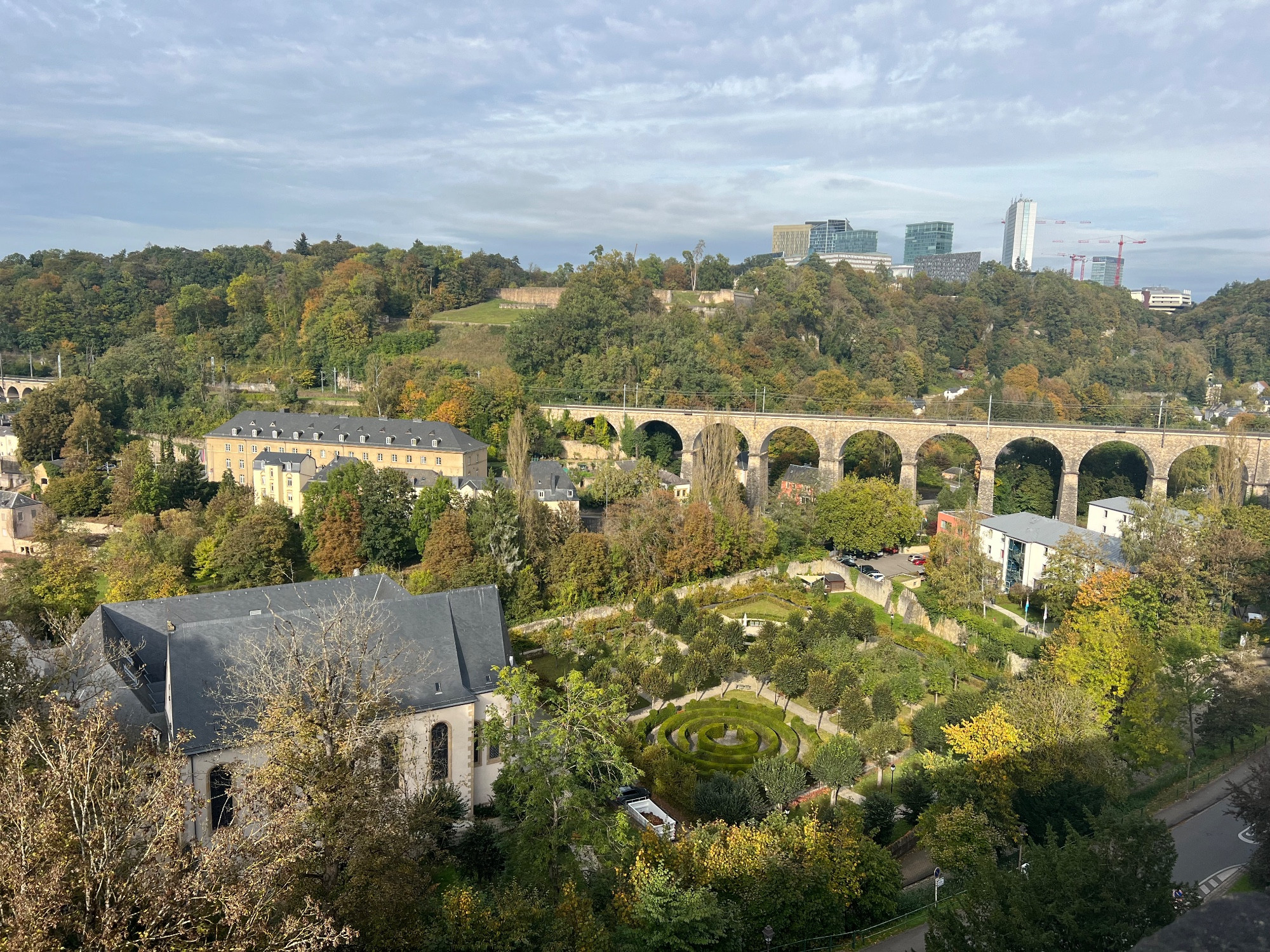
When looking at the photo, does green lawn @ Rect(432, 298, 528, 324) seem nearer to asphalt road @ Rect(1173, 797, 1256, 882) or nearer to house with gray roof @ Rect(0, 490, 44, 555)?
house with gray roof @ Rect(0, 490, 44, 555)

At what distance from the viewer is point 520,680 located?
735 inches

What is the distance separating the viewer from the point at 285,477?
4356 cm

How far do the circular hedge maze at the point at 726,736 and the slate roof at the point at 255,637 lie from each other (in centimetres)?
580

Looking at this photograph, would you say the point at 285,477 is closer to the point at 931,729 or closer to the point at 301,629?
the point at 301,629

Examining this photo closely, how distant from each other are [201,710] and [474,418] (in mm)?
36585

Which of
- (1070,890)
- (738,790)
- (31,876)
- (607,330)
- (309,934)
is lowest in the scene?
(738,790)

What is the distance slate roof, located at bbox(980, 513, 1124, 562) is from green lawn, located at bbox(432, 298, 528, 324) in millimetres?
46984

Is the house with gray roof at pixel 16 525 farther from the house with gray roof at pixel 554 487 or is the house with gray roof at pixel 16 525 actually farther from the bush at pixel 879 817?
the bush at pixel 879 817

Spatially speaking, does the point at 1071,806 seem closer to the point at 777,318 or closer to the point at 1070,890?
the point at 1070,890

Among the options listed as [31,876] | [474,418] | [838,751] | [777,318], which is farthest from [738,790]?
[777,318]

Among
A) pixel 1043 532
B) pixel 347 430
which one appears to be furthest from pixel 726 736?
pixel 347 430

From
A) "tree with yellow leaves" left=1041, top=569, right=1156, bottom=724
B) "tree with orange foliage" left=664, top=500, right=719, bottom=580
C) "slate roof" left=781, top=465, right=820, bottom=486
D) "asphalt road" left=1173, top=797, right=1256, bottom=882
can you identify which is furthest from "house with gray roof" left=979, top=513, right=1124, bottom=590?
"asphalt road" left=1173, top=797, right=1256, bottom=882

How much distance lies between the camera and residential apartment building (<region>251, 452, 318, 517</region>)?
43531 millimetres

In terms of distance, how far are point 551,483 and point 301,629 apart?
22799 millimetres
